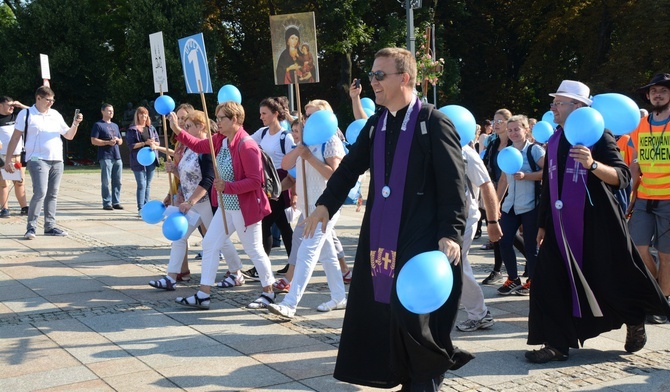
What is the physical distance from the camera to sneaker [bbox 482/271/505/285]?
850 cm

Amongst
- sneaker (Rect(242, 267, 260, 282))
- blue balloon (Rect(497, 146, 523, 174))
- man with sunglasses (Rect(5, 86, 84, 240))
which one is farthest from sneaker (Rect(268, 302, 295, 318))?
man with sunglasses (Rect(5, 86, 84, 240))

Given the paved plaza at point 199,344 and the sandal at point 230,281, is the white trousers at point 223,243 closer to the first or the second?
the paved plaza at point 199,344

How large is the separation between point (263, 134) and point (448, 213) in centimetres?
544

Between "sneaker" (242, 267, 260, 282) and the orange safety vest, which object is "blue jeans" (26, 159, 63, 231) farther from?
the orange safety vest

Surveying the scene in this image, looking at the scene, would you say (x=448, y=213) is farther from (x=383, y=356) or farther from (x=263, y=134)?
(x=263, y=134)

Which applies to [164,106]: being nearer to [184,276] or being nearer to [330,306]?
[184,276]

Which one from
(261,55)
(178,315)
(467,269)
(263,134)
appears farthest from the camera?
(261,55)

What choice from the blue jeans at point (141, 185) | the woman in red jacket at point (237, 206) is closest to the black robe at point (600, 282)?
the woman in red jacket at point (237, 206)

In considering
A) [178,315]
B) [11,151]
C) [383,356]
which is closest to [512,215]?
[178,315]

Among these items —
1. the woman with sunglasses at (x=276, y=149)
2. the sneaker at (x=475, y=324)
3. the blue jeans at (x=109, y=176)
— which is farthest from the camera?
the blue jeans at (x=109, y=176)

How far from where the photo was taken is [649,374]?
17.2ft

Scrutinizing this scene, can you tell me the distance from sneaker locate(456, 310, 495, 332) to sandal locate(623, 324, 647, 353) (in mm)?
1097

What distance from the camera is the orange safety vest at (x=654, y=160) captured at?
6.91 metres

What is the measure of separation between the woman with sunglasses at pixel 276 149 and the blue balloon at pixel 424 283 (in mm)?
4919
